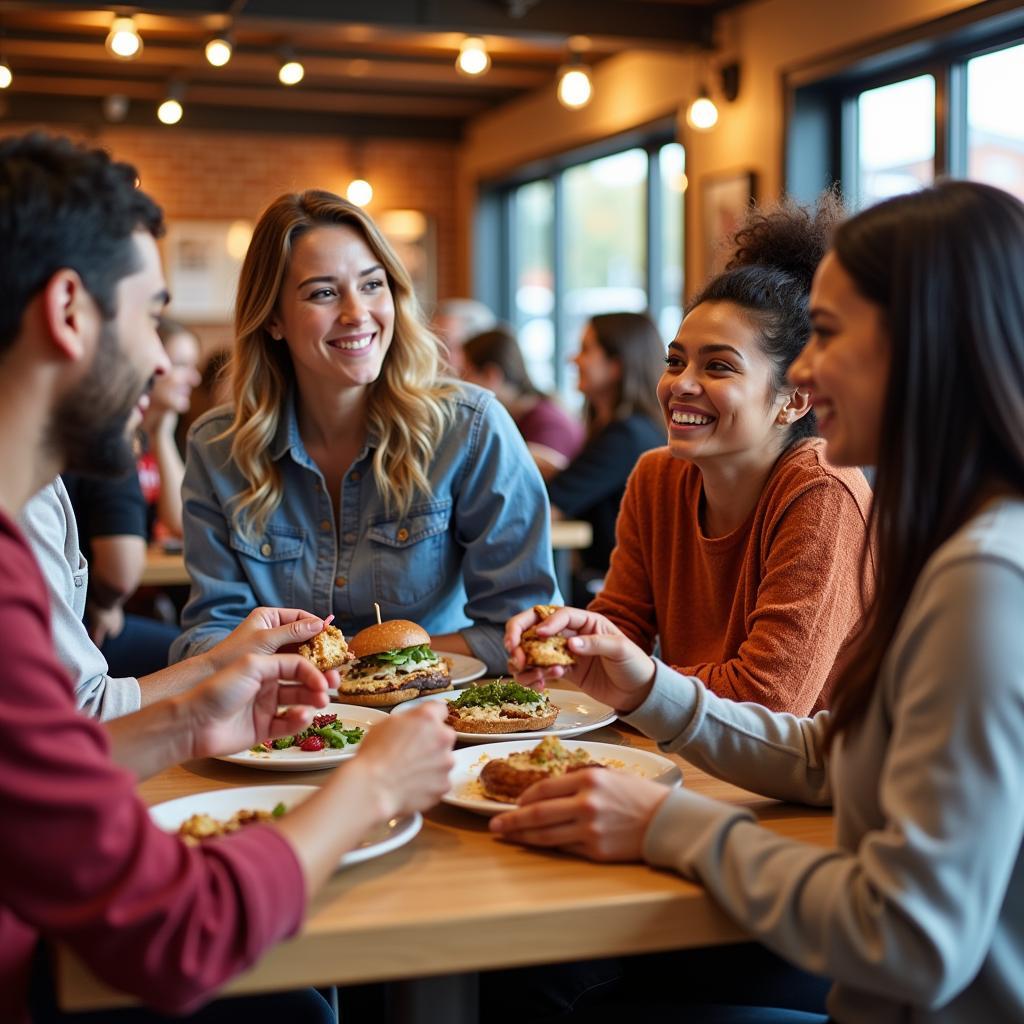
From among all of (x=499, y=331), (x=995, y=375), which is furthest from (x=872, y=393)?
(x=499, y=331)

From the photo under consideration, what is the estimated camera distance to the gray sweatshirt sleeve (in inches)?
45.1

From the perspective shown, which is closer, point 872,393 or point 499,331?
point 872,393

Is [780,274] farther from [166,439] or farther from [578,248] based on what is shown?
[578,248]

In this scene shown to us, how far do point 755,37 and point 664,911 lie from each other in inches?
235

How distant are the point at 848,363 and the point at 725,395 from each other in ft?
2.72

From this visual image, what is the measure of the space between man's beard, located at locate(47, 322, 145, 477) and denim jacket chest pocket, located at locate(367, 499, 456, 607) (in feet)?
3.99

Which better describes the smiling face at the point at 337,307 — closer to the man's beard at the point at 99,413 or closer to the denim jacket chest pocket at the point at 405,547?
the denim jacket chest pocket at the point at 405,547

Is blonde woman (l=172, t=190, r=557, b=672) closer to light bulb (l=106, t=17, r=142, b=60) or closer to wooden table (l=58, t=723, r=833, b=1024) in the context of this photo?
wooden table (l=58, t=723, r=833, b=1024)

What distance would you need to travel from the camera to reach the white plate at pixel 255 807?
4.70 ft

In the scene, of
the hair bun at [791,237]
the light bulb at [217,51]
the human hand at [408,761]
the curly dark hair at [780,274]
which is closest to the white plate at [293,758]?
the human hand at [408,761]

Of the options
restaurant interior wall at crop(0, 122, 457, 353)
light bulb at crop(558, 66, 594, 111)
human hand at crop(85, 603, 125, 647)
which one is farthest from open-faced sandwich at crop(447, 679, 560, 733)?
restaurant interior wall at crop(0, 122, 457, 353)

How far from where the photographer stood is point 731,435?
2.18 metres

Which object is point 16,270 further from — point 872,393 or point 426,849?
point 872,393

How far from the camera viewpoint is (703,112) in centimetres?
646
